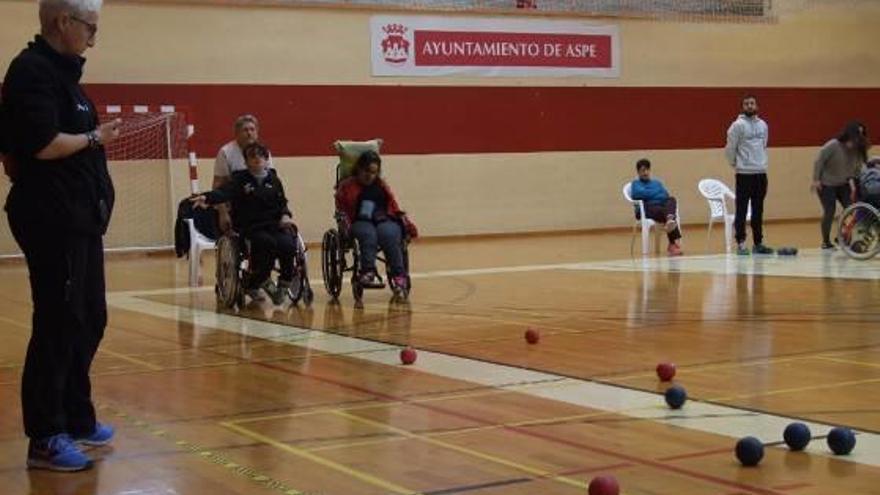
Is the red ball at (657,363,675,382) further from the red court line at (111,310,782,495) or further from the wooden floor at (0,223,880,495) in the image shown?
the red court line at (111,310,782,495)

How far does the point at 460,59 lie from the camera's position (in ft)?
51.9

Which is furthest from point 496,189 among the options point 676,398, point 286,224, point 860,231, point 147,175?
point 676,398

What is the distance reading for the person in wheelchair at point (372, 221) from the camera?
26.7 ft

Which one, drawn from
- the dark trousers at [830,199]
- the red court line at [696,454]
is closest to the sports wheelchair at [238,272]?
the red court line at [696,454]

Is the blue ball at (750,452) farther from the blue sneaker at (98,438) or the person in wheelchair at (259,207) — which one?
the person in wheelchair at (259,207)

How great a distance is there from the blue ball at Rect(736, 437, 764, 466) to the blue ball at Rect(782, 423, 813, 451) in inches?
7.1

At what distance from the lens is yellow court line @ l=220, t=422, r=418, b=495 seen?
3270 millimetres

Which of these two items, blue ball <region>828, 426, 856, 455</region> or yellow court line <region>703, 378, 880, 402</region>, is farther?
yellow court line <region>703, 378, 880, 402</region>

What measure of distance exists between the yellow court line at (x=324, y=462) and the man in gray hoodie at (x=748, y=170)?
8332 mm

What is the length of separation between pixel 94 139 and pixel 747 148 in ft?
29.6

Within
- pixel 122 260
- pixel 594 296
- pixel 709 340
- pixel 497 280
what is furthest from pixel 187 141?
pixel 709 340

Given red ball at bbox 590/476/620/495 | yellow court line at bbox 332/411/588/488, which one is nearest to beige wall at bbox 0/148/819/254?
yellow court line at bbox 332/411/588/488

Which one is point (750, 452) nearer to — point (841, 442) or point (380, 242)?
point (841, 442)

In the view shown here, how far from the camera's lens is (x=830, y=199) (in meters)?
11.8
